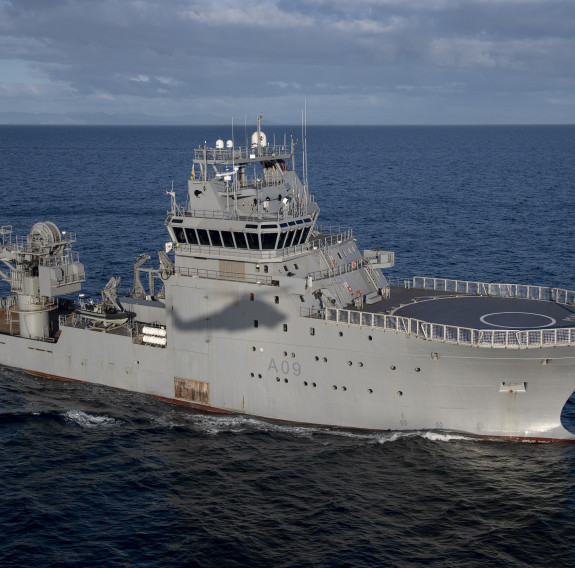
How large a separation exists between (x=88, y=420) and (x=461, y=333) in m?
19.0

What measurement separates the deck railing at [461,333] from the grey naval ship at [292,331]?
76mm

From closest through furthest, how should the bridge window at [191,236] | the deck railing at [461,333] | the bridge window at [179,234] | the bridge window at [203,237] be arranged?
the deck railing at [461,333] < the bridge window at [203,237] < the bridge window at [191,236] < the bridge window at [179,234]

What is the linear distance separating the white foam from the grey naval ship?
3304 mm

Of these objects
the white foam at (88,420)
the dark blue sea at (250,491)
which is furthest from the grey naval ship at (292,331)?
the white foam at (88,420)

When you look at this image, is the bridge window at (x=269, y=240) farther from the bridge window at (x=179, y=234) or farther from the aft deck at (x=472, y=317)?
the bridge window at (x=179, y=234)

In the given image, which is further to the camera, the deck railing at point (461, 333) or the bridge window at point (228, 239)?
the bridge window at point (228, 239)

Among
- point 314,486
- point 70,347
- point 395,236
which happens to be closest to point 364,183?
point 395,236

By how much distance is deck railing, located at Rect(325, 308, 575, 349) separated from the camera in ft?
112

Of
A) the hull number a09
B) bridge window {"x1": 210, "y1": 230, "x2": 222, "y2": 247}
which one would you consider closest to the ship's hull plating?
the hull number a09

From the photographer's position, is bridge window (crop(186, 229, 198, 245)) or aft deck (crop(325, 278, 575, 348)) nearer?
aft deck (crop(325, 278, 575, 348))

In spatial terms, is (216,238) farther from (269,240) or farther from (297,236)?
(297,236)

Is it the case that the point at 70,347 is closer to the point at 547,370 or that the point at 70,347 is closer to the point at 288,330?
the point at 288,330

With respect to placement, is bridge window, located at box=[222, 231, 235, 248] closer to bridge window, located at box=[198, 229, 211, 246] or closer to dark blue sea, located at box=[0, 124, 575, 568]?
bridge window, located at box=[198, 229, 211, 246]

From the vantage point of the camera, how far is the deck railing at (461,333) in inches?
1339
